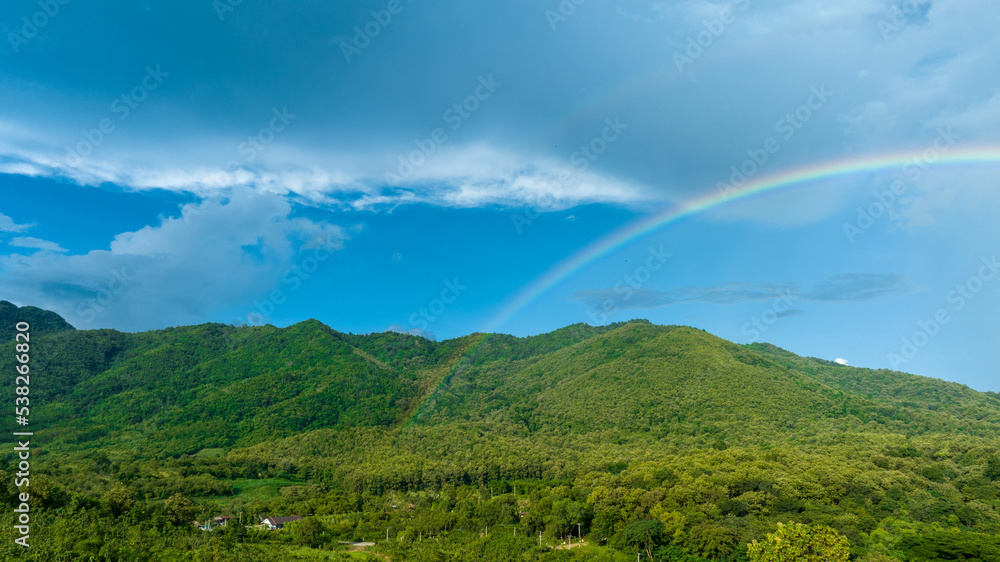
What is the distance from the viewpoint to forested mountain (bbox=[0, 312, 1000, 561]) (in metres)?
33.4

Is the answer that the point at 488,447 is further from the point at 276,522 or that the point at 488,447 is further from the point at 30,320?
the point at 30,320

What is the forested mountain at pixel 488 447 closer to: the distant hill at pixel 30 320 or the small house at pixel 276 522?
the distant hill at pixel 30 320

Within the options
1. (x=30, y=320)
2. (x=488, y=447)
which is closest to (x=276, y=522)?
(x=488, y=447)

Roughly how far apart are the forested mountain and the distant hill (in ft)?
1.89

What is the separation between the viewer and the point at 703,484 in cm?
4166

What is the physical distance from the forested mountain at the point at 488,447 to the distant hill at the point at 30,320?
58 centimetres

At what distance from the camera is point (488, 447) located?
234ft

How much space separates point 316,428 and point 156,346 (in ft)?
157

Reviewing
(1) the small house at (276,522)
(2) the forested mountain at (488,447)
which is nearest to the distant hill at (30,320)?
(2) the forested mountain at (488,447)

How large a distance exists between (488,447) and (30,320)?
319 ft

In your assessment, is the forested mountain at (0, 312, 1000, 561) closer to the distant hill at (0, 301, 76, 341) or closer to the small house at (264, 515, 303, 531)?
the distant hill at (0, 301, 76, 341)

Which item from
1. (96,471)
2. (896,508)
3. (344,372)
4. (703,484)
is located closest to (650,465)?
(703,484)

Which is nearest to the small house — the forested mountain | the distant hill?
the forested mountain

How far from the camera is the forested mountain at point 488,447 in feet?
110
